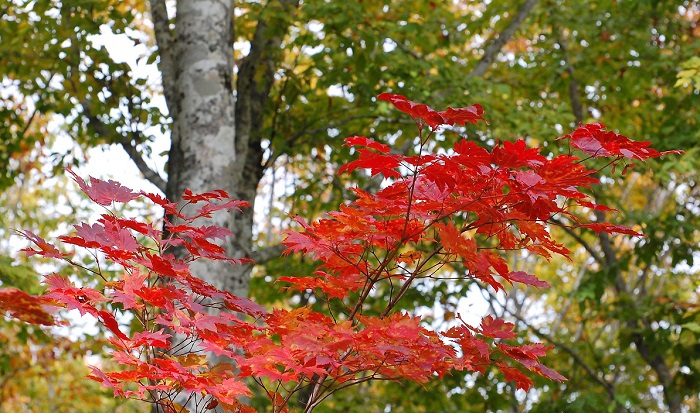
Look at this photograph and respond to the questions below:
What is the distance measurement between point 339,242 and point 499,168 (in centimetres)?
57

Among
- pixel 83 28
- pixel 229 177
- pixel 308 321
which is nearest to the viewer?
pixel 308 321

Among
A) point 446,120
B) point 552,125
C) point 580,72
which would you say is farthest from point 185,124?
point 580,72

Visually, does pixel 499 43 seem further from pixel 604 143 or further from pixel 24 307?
pixel 24 307

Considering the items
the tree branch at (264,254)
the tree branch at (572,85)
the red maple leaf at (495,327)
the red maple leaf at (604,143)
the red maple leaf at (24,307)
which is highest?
the tree branch at (572,85)

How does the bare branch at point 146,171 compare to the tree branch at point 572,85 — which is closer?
the bare branch at point 146,171

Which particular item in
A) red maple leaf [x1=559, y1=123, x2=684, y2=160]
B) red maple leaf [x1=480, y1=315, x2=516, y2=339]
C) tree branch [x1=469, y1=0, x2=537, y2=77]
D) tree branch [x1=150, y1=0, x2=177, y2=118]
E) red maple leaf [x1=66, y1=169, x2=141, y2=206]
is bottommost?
red maple leaf [x1=480, y1=315, x2=516, y2=339]

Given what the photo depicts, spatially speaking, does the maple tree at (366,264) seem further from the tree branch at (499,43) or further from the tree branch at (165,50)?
the tree branch at (499,43)

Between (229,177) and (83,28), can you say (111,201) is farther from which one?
(83,28)

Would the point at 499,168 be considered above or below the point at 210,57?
below

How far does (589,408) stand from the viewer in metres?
6.46

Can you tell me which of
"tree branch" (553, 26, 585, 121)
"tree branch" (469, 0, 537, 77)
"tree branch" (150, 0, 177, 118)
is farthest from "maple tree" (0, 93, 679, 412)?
"tree branch" (553, 26, 585, 121)

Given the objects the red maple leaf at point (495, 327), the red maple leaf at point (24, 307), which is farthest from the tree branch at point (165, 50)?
the red maple leaf at point (495, 327)

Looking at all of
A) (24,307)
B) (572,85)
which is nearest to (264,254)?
(24,307)

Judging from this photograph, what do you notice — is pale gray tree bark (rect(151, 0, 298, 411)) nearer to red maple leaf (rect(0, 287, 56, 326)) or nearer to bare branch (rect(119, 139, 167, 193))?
bare branch (rect(119, 139, 167, 193))
